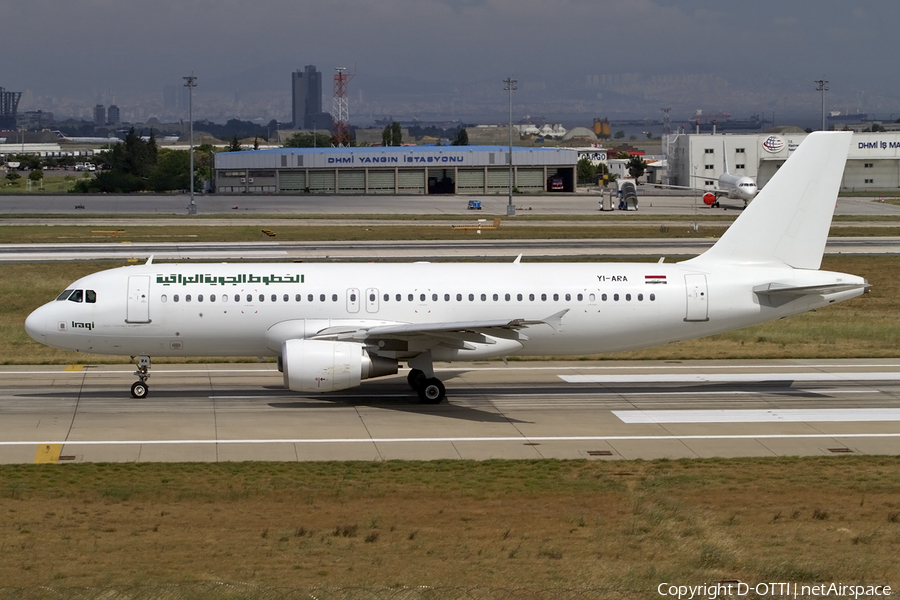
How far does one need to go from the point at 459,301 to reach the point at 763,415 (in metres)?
10.0

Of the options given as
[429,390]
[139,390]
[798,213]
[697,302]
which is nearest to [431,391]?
[429,390]

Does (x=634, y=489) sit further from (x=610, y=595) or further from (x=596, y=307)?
(x=596, y=307)

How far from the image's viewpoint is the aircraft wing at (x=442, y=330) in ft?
99.3

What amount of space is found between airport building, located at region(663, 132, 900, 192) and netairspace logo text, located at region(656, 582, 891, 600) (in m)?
139

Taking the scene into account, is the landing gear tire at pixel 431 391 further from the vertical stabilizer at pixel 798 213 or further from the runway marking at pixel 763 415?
the vertical stabilizer at pixel 798 213

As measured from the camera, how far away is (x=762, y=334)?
46281 mm

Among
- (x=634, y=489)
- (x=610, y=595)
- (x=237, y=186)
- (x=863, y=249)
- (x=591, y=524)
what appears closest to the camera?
(x=610, y=595)

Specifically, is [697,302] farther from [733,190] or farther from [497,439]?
[733,190]

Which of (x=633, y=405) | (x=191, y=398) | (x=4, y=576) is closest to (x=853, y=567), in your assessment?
(x=4, y=576)

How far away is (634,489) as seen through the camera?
76.0 feet

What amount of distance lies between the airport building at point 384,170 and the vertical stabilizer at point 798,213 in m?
121

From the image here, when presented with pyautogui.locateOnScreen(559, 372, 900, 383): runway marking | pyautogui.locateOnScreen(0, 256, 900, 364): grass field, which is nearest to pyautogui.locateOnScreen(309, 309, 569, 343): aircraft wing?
pyautogui.locateOnScreen(559, 372, 900, 383): runway marking

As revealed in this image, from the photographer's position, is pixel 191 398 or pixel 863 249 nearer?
A: pixel 191 398

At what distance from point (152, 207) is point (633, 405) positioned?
9877 cm
